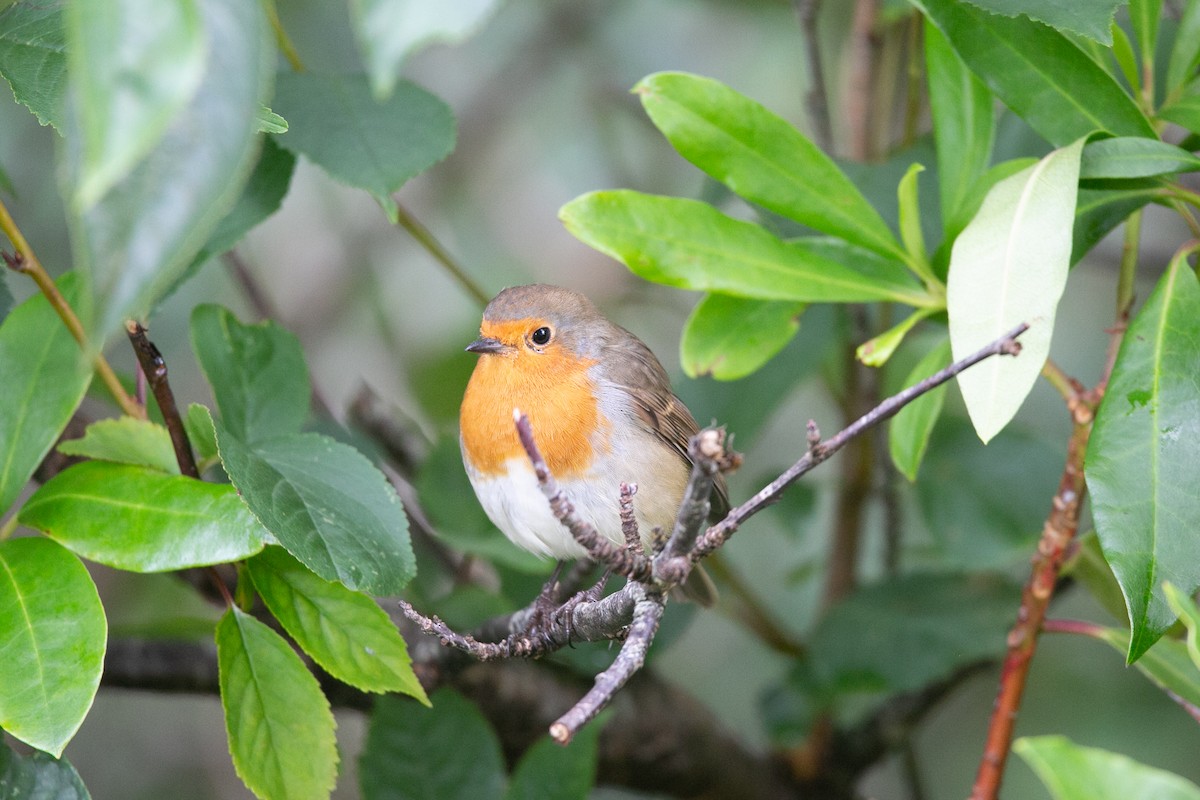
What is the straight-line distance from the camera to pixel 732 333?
2023 millimetres

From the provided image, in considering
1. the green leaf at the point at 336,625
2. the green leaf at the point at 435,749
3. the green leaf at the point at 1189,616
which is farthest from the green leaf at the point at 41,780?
the green leaf at the point at 1189,616

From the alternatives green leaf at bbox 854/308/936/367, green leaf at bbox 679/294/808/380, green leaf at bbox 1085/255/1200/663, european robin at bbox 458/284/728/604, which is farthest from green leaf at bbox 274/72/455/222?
green leaf at bbox 1085/255/1200/663

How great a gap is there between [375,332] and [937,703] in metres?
2.55

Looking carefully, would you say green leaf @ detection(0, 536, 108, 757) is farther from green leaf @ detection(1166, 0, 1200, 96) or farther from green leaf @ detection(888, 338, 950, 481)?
green leaf @ detection(1166, 0, 1200, 96)

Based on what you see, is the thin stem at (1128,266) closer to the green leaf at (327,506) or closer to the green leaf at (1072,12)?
the green leaf at (1072,12)

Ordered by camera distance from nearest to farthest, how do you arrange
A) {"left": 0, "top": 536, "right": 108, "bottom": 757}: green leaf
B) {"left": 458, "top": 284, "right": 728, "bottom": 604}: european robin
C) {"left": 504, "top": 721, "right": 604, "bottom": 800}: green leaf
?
{"left": 0, "top": 536, "right": 108, "bottom": 757}: green leaf → {"left": 504, "top": 721, "right": 604, "bottom": 800}: green leaf → {"left": 458, "top": 284, "right": 728, "bottom": 604}: european robin

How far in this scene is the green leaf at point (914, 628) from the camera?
2779 mm

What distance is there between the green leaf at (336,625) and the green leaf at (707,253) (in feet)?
2.18

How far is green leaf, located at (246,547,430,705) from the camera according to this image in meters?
1.66

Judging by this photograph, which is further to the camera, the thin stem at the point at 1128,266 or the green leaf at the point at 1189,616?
the thin stem at the point at 1128,266

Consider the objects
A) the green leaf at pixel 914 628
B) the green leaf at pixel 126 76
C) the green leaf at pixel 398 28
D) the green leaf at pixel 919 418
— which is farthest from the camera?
the green leaf at pixel 914 628

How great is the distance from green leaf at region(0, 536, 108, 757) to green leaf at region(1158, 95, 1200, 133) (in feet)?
5.51

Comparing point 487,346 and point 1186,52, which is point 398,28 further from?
point 487,346

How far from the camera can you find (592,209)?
177 cm
